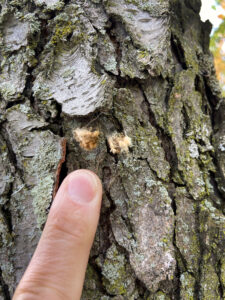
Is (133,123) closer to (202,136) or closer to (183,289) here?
(202,136)

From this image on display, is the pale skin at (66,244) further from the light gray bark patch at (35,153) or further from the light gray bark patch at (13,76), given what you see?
the light gray bark patch at (13,76)

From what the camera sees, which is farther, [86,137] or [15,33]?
[15,33]

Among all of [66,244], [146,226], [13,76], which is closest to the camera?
[66,244]

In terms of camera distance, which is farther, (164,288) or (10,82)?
(10,82)

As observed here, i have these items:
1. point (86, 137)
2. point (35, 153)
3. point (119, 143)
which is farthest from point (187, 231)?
point (35, 153)

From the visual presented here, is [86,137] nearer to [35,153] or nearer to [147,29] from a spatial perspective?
[35,153]

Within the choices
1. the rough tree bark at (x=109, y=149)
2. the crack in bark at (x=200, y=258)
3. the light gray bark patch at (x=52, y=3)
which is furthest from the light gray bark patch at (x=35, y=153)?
the crack in bark at (x=200, y=258)

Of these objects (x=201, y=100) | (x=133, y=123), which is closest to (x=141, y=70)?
(x=133, y=123)

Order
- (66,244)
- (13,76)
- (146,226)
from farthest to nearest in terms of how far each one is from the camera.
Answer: (13,76), (146,226), (66,244)
